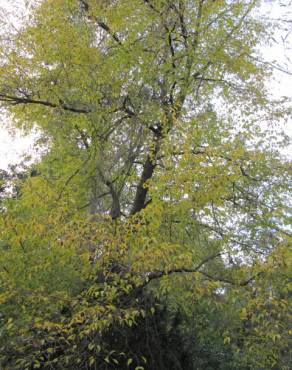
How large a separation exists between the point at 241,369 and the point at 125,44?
7582mm

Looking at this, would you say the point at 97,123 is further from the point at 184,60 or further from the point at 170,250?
the point at 170,250

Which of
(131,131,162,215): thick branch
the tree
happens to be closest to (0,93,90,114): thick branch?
the tree

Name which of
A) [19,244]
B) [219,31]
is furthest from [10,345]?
[219,31]

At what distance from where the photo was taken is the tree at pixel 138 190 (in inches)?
188

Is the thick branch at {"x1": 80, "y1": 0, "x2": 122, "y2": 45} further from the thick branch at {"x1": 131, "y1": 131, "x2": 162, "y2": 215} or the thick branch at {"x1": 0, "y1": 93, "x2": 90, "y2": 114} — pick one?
the thick branch at {"x1": 131, "y1": 131, "x2": 162, "y2": 215}

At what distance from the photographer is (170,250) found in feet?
14.8

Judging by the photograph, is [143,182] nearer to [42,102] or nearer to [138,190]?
[138,190]

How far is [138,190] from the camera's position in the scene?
7.89 m

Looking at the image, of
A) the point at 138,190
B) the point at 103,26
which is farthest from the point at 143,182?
the point at 103,26

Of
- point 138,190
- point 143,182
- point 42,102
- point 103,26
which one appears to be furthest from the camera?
point 138,190

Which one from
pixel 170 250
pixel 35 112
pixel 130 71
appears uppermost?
pixel 130 71

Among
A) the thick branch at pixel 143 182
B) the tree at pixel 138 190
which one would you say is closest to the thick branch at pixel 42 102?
the tree at pixel 138 190

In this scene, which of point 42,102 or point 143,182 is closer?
point 42,102

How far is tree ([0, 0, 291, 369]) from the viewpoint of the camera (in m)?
4.77
